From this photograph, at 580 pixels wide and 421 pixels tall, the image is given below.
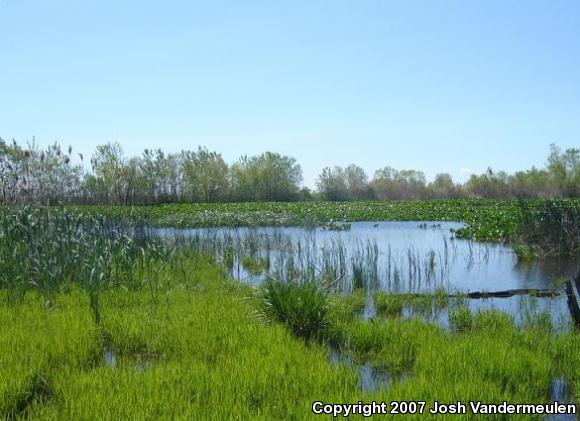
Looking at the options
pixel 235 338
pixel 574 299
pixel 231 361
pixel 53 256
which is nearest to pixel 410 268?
pixel 574 299

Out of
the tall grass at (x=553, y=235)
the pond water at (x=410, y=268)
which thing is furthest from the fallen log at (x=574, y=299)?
the tall grass at (x=553, y=235)

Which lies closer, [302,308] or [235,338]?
[235,338]

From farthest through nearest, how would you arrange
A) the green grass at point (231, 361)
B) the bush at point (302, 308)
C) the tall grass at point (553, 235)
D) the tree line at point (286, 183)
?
the tree line at point (286, 183) → the tall grass at point (553, 235) → the bush at point (302, 308) → the green grass at point (231, 361)

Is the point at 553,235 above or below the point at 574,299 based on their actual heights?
above

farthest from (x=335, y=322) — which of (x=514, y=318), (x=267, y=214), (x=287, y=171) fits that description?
(x=287, y=171)

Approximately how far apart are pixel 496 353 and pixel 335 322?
2202 mm

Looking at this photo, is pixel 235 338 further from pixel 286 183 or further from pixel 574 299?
pixel 286 183

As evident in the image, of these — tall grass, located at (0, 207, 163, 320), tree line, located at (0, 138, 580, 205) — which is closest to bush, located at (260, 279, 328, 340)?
tall grass, located at (0, 207, 163, 320)

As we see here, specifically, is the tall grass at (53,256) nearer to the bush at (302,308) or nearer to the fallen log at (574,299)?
the bush at (302,308)

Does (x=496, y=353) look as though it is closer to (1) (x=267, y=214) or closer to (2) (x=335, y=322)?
(2) (x=335, y=322)

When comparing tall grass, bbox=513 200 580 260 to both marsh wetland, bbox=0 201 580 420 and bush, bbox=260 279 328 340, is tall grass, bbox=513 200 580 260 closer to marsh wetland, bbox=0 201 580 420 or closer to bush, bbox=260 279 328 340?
marsh wetland, bbox=0 201 580 420

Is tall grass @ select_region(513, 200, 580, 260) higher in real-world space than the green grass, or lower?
higher

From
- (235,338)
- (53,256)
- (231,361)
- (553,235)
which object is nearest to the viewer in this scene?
(231,361)

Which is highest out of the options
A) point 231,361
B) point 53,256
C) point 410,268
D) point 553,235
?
point 53,256
